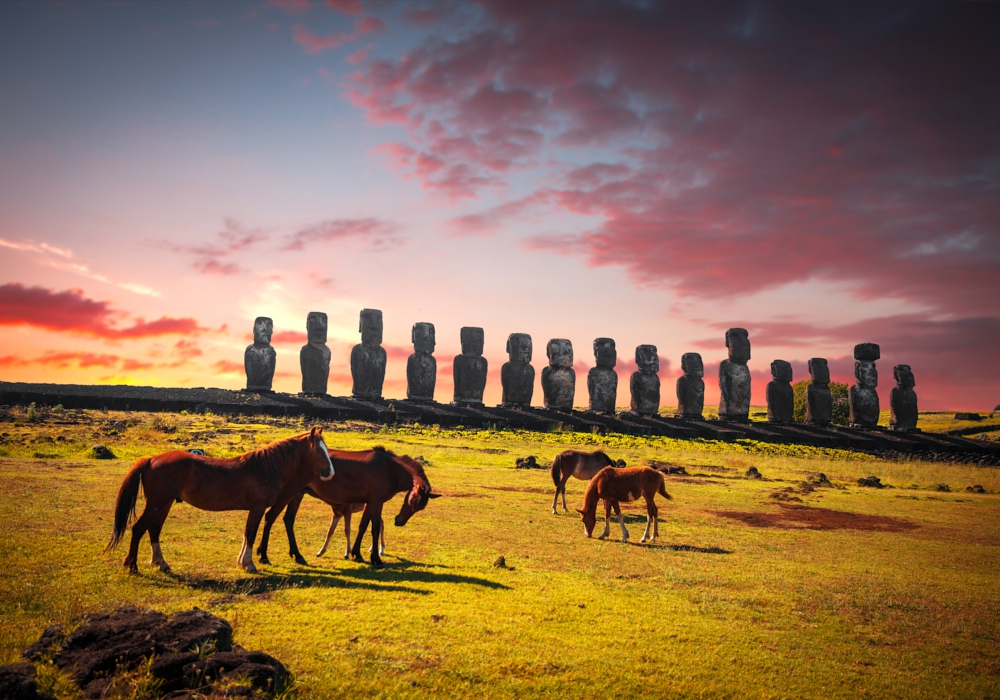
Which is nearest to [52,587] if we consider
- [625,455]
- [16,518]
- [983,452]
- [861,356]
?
[16,518]

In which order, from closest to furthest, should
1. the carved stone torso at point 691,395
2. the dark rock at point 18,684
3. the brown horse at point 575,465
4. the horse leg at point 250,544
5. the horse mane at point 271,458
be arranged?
the dark rock at point 18,684 → the horse leg at point 250,544 → the horse mane at point 271,458 → the brown horse at point 575,465 → the carved stone torso at point 691,395

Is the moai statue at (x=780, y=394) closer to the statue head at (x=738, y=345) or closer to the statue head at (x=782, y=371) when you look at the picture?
the statue head at (x=782, y=371)

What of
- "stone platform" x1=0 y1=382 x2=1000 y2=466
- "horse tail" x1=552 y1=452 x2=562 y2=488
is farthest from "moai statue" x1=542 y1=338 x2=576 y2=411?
"horse tail" x1=552 y1=452 x2=562 y2=488

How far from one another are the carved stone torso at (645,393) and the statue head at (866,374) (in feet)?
48.4

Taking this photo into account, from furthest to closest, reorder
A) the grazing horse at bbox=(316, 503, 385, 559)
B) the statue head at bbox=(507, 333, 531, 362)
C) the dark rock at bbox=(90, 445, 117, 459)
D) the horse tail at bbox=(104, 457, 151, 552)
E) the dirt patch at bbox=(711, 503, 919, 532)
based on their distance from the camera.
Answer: the statue head at bbox=(507, 333, 531, 362) < the dark rock at bbox=(90, 445, 117, 459) < the dirt patch at bbox=(711, 503, 919, 532) < the grazing horse at bbox=(316, 503, 385, 559) < the horse tail at bbox=(104, 457, 151, 552)

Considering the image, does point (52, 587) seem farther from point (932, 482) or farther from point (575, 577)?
point (932, 482)

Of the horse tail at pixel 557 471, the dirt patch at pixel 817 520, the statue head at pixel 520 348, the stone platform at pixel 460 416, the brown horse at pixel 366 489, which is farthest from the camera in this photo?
the statue head at pixel 520 348

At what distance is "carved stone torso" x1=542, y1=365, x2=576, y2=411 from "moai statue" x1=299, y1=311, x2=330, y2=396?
14369 mm

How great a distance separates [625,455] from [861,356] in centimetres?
2849

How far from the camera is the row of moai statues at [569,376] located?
43156 mm

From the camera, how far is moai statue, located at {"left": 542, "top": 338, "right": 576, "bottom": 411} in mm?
44719

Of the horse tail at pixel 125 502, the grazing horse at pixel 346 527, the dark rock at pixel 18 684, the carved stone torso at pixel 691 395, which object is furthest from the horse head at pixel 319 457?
the carved stone torso at pixel 691 395

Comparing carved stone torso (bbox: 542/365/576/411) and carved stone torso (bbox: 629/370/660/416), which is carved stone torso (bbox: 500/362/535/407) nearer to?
carved stone torso (bbox: 542/365/576/411)

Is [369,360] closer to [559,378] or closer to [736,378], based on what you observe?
[559,378]
